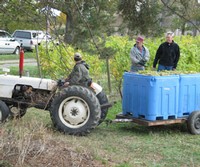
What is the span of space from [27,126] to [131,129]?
311 centimetres

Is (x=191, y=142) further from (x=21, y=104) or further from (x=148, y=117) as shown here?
(x=21, y=104)

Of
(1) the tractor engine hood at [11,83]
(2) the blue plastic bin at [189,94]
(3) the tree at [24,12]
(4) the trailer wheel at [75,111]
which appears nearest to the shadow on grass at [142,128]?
(2) the blue plastic bin at [189,94]

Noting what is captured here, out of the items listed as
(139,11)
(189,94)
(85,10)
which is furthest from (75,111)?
(189,94)

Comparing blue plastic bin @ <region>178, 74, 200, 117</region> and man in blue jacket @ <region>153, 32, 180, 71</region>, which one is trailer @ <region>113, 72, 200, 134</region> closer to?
blue plastic bin @ <region>178, 74, 200, 117</region>

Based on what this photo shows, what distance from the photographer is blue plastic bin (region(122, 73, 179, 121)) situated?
867 centimetres

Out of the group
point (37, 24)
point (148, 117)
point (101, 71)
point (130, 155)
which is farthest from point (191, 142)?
point (101, 71)

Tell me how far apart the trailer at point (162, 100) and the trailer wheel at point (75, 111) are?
710 millimetres

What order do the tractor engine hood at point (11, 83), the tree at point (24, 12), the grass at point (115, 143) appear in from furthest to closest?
1. the tractor engine hood at point (11, 83)
2. the tree at point (24, 12)
3. the grass at point (115, 143)

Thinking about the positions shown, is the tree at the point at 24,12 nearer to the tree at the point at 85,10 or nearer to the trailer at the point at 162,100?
the tree at the point at 85,10

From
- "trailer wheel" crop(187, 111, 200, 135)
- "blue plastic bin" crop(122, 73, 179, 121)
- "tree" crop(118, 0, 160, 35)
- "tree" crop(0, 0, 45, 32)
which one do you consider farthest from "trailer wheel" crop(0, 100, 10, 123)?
"trailer wheel" crop(187, 111, 200, 135)

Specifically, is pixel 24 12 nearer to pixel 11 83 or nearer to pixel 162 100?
pixel 11 83

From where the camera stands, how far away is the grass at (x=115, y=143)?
6098mm

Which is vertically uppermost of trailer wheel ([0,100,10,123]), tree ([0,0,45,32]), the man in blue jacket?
tree ([0,0,45,32])

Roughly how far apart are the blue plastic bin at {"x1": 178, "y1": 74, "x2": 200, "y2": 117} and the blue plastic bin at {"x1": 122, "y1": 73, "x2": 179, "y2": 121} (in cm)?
15
